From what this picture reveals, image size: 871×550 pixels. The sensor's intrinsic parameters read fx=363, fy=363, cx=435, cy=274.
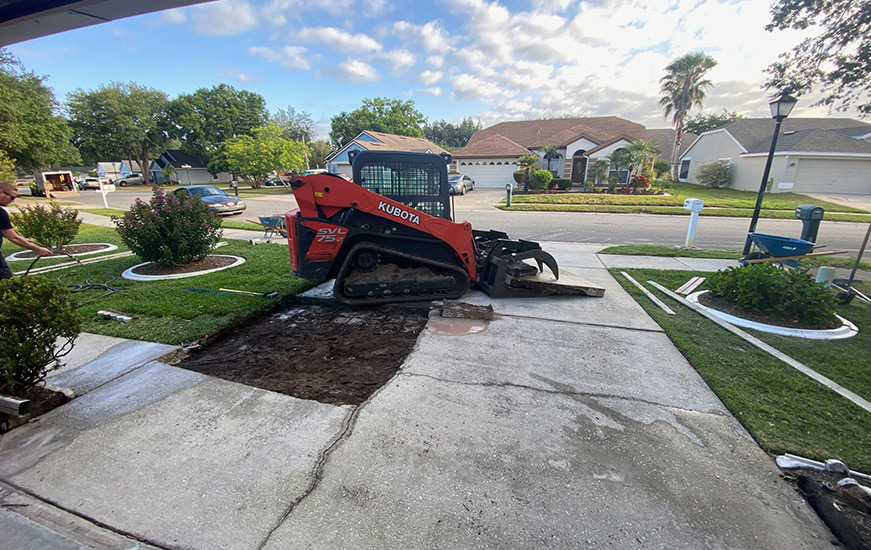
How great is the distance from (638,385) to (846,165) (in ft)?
109

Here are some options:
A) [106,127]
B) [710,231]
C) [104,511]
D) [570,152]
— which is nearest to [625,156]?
[570,152]

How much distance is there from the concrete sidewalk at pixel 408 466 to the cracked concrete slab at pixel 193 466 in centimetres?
1

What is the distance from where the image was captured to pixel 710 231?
12.8m

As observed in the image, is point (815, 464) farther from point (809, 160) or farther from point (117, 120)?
point (117, 120)

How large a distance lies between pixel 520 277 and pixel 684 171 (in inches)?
1506

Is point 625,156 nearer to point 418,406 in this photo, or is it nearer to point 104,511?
point 418,406

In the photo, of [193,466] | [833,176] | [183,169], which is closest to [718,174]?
[833,176]

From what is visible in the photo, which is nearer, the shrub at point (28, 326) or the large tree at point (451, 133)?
the shrub at point (28, 326)

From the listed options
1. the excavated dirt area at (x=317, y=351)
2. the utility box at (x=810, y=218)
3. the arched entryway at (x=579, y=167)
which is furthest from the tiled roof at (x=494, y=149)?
the excavated dirt area at (x=317, y=351)

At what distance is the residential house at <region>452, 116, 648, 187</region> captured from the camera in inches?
1159

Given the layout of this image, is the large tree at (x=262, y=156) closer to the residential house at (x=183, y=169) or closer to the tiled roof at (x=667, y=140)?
the residential house at (x=183, y=169)

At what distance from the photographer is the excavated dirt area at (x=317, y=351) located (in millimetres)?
3303

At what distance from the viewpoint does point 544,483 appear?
223cm

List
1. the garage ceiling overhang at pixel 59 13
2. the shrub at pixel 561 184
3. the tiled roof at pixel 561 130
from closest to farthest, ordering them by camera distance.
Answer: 1. the garage ceiling overhang at pixel 59 13
2. the shrub at pixel 561 184
3. the tiled roof at pixel 561 130
